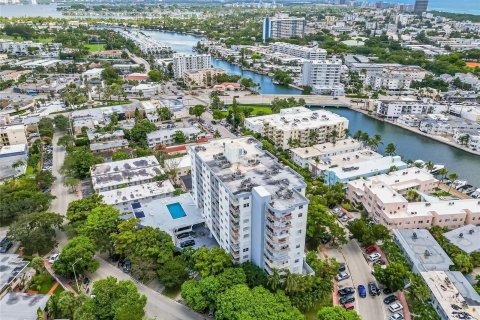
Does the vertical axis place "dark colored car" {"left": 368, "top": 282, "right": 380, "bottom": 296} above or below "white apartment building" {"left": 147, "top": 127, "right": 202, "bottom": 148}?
below

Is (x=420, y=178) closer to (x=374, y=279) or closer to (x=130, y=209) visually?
(x=374, y=279)

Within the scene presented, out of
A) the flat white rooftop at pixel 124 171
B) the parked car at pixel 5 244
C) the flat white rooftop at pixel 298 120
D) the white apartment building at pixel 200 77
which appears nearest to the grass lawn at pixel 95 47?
the white apartment building at pixel 200 77

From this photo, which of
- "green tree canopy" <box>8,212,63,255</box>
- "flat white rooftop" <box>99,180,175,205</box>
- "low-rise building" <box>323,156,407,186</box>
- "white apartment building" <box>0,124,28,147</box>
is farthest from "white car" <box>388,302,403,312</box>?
"white apartment building" <box>0,124,28,147</box>

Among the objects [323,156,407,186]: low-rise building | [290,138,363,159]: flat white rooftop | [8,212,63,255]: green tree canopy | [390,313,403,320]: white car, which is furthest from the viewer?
[290,138,363,159]: flat white rooftop

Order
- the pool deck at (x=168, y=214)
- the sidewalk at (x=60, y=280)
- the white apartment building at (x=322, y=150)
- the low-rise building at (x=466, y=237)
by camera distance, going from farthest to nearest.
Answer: the white apartment building at (x=322, y=150)
the pool deck at (x=168, y=214)
the low-rise building at (x=466, y=237)
the sidewalk at (x=60, y=280)

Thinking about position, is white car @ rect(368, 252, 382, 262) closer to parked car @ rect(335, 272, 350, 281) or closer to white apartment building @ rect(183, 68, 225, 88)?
parked car @ rect(335, 272, 350, 281)

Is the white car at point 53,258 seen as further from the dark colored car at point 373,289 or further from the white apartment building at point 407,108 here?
the white apartment building at point 407,108
